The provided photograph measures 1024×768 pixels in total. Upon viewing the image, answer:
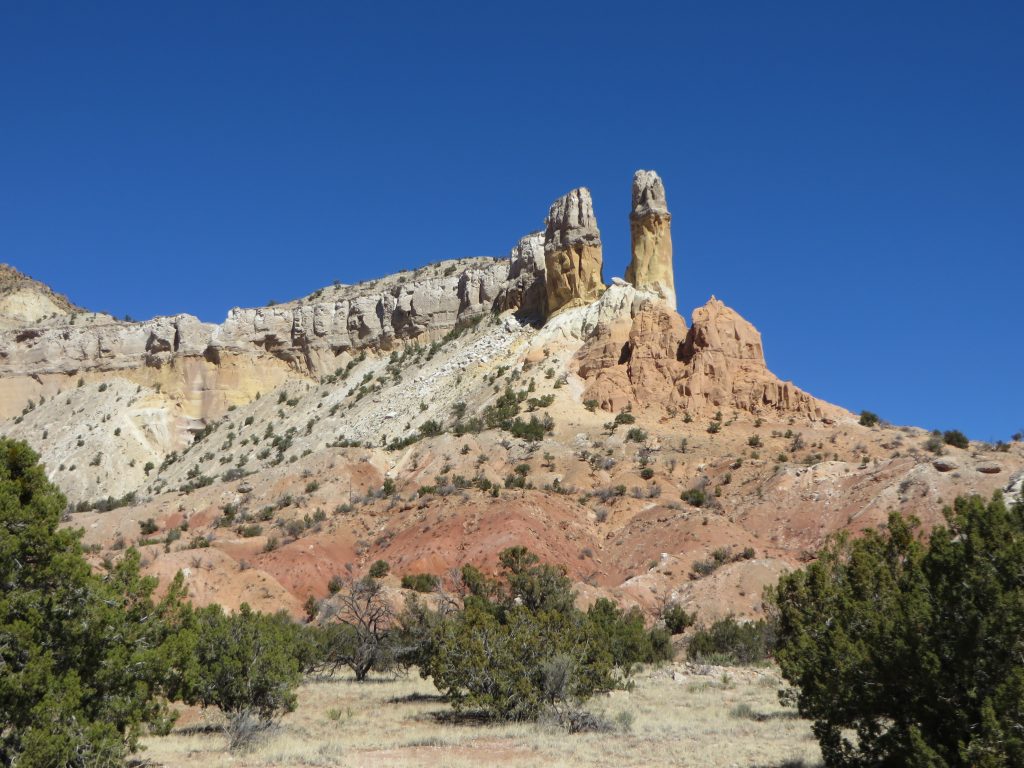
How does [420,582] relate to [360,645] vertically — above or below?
above

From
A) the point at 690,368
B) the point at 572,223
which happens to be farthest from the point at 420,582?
the point at 572,223

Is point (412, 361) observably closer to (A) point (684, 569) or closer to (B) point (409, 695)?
(A) point (684, 569)

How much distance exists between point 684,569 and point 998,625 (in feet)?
89.1

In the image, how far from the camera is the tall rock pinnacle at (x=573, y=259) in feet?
210

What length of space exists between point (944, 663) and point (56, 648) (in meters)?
9.59

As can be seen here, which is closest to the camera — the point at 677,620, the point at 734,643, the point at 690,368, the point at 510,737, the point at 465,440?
the point at 510,737

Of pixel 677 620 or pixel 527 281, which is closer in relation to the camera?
pixel 677 620

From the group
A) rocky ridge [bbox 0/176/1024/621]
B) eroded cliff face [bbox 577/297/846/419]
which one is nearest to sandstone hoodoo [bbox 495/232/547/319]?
rocky ridge [bbox 0/176/1024/621]

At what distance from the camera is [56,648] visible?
420 inches

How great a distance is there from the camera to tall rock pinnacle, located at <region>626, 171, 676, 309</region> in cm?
6025

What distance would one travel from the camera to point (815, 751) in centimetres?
1393

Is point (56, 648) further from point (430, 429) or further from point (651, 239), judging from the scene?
point (651, 239)

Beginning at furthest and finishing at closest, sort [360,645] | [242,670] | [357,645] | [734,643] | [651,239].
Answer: [651,239], [734,643], [357,645], [360,645], [242,670]

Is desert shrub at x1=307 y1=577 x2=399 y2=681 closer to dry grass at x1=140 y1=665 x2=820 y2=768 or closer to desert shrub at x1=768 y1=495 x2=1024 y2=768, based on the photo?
dry grass at x1=140 y1=665 x2=820 y2=768
